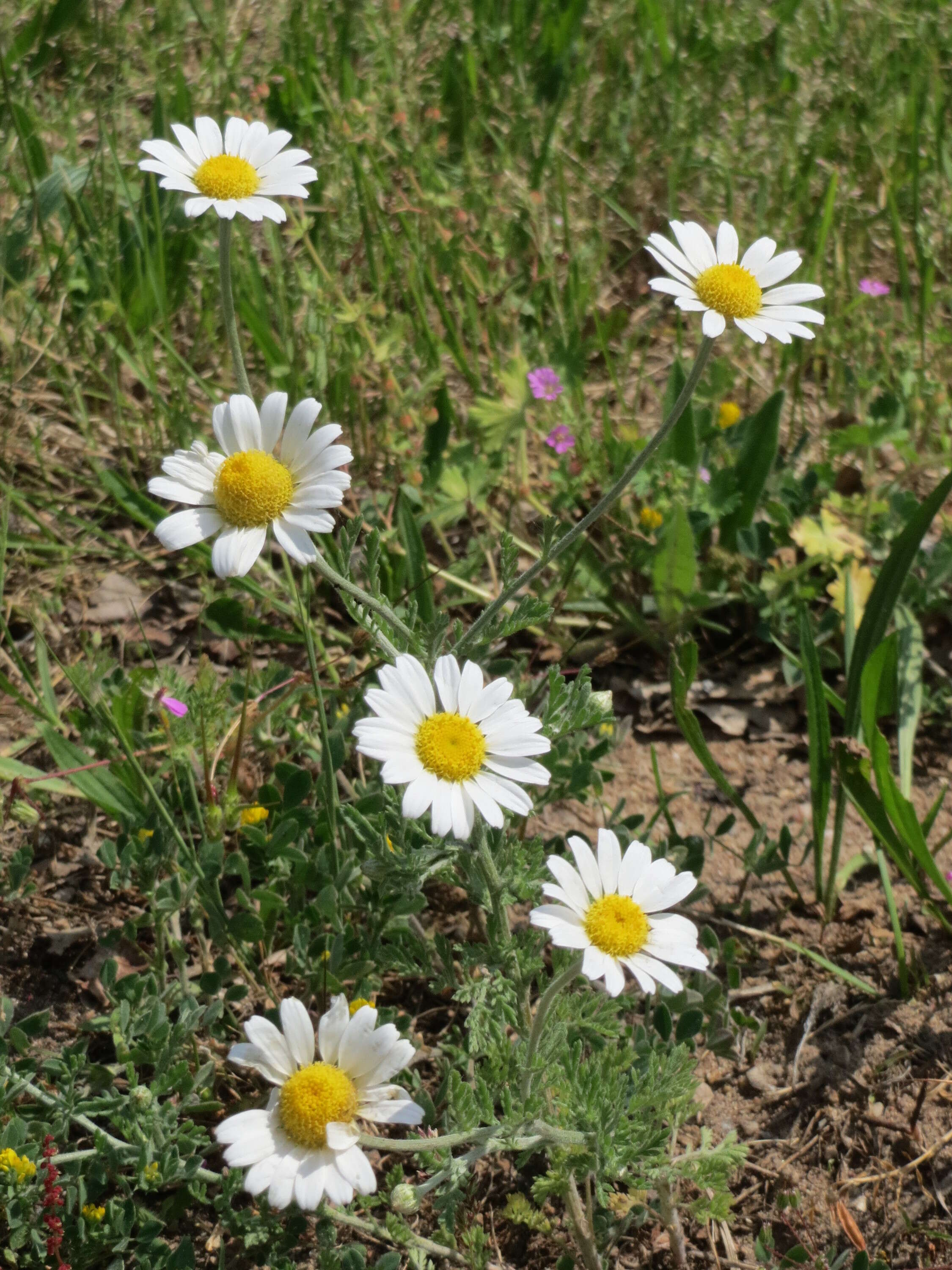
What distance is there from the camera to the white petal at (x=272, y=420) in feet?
5.11

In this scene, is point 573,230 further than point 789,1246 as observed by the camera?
Yes

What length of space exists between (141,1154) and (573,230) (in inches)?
116

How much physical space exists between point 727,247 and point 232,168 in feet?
2.46

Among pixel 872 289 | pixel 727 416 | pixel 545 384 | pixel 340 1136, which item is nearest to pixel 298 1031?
pixel 340 1136

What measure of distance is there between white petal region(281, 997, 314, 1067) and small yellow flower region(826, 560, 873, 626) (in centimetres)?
171

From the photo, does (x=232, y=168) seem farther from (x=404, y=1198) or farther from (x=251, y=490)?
(x=404, y=1198)

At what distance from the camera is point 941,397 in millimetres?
3205

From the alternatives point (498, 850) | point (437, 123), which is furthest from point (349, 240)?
point (498, 850)

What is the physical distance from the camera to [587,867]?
1.51 meters

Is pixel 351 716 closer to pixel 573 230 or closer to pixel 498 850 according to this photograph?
pixel 498 850

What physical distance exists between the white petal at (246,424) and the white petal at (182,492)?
9 centimetres

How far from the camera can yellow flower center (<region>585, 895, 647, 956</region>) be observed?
143 cm

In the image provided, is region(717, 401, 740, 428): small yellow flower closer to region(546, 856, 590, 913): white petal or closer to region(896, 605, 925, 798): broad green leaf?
region(896, 605, 925, 798): broad green leaf

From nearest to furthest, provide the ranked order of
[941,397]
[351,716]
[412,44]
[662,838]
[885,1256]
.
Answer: [885,1256] → [351,716] → [662,838] → [941,397] → [412,44]
